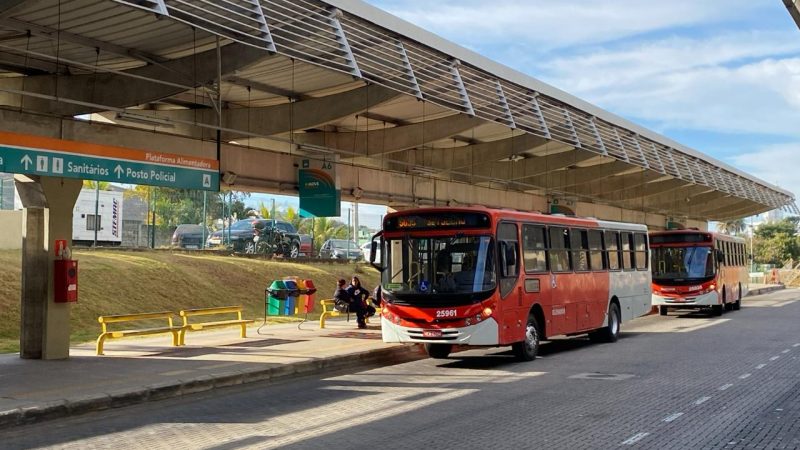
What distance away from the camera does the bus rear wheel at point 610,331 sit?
20875 mm

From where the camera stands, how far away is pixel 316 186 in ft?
71.1

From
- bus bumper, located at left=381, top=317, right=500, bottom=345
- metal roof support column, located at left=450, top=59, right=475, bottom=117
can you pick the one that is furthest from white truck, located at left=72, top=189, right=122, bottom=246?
bus bumper, located at left=381, top=317, right=500, bottom=345

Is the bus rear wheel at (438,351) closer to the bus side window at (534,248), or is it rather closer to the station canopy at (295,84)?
the bus side window at (534,248)

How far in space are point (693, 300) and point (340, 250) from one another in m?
24.5

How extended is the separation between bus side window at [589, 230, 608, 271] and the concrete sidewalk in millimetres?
4705

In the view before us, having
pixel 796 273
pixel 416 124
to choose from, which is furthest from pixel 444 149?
pixel 796 273

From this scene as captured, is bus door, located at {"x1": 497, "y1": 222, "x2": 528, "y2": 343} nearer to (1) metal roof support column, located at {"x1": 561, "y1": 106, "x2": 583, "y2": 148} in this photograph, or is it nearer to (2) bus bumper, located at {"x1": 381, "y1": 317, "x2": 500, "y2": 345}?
(2) bus bumper, located at {"x1": 381, "y1": 317, "x2": 500, "y2": 345}

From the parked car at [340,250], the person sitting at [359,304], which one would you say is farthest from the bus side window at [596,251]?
the parked car at [340,250]

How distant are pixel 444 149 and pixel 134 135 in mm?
13041

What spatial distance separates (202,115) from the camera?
2000 cm

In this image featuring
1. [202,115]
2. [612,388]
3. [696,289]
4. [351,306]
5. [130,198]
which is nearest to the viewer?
[612,388]

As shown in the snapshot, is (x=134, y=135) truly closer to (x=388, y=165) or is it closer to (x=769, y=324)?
(x=388, y=165)

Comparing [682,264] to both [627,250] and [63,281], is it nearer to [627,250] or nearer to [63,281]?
[627,250]

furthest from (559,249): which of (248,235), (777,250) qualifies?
(777,250)
